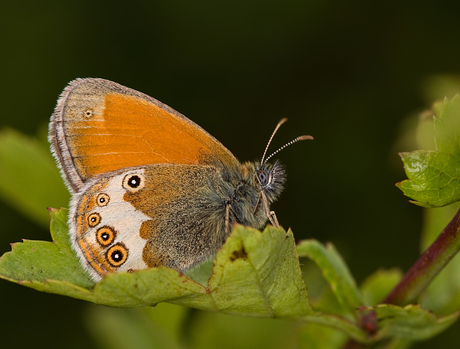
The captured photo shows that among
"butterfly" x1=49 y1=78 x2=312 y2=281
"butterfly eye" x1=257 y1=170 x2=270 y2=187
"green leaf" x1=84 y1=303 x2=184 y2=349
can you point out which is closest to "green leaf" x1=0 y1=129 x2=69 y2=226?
"butterfly" x1=49 y1=78 x2=312 y2=281

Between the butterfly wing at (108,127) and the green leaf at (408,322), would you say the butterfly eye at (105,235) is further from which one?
the green leaf at (408,322)

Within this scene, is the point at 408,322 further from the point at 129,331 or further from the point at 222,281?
the point at 129,331

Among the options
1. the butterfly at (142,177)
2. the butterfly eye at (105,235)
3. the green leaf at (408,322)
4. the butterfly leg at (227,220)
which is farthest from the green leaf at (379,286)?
the butterfly eye at (105,235)

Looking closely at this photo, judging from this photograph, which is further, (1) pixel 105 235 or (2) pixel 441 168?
(1) pixel 105 235

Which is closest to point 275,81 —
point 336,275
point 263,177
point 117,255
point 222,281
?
point 263,177

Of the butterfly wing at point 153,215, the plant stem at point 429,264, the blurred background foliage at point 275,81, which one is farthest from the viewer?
the blurred background foliage at point 275,81

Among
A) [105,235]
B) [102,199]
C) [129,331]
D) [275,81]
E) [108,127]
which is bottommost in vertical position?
[129,331]

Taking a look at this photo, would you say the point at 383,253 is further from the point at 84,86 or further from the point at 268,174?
the point at 84,86

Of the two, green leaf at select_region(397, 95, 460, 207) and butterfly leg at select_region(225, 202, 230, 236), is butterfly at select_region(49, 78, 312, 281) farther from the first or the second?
green leaf at select_region(397, 95, 460, 207)
